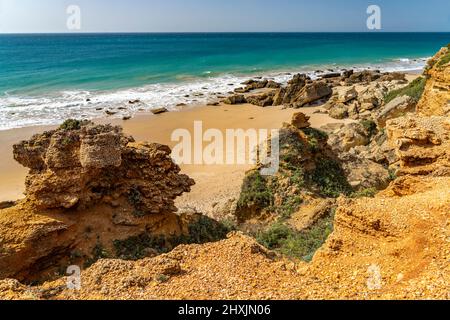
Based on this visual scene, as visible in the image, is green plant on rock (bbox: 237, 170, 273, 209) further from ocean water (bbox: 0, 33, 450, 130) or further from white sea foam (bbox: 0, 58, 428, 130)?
ocean water (bbox: 0, 33, 450, 130)

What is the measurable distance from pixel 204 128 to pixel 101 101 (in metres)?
16.0

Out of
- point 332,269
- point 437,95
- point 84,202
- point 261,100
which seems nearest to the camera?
point 332,269

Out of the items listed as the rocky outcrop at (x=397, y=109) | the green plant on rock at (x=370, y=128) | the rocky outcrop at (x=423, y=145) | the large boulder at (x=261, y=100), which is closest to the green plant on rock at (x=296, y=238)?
the rocky outcrop at (x=423, y=145)

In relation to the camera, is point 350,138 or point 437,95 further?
point 350,138

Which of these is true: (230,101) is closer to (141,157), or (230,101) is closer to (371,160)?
(371,160)

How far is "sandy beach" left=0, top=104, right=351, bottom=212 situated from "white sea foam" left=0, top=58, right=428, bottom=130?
8.97 ft

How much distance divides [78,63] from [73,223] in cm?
7180

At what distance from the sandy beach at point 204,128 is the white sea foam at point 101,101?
2.73 metres

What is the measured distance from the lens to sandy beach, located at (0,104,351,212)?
20297 mm

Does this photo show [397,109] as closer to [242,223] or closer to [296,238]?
[242,223]

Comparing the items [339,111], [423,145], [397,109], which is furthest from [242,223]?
[339,111]

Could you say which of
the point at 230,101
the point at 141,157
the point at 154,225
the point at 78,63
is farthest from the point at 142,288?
the point at 78,63

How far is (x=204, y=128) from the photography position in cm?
3259

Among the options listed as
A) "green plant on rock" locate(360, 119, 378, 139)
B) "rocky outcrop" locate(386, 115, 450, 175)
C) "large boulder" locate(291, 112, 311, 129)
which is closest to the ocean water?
"green plant on rock" locate(360, 119, 378, 139)
